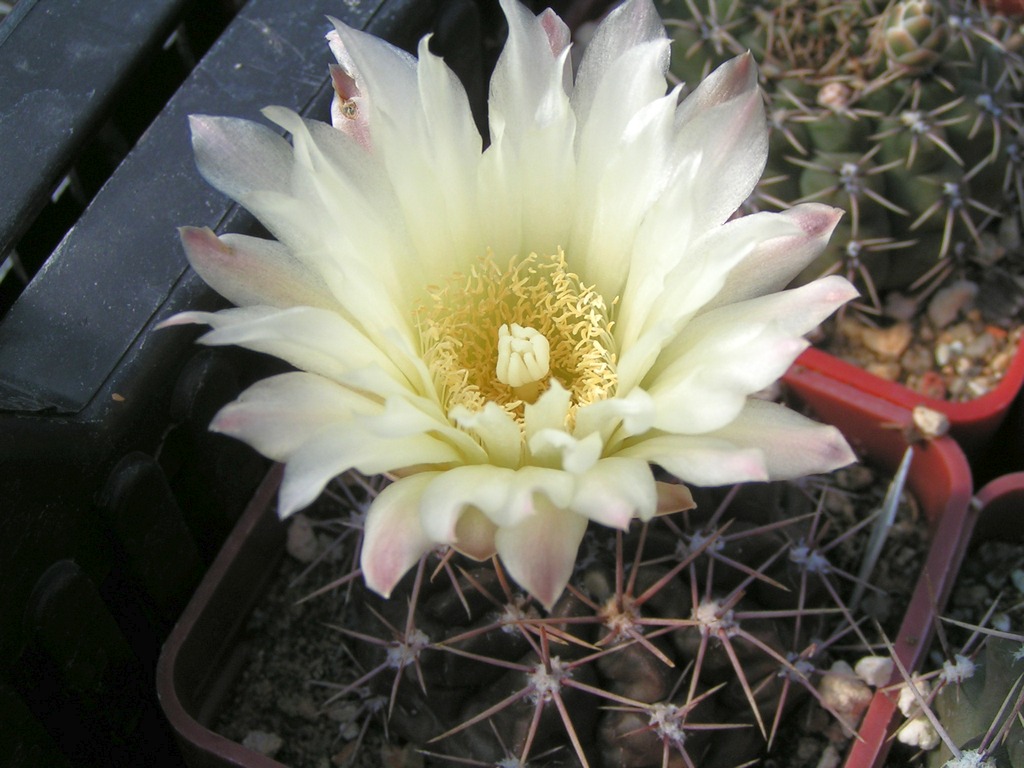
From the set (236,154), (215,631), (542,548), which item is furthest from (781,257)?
(215,631)

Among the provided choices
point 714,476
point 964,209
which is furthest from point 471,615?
point 964,209

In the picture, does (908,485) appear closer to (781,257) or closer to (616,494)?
(781,257)

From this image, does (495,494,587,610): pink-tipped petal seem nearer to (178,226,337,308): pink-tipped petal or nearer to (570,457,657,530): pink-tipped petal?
(570,457,657,530): pink-tipped petal

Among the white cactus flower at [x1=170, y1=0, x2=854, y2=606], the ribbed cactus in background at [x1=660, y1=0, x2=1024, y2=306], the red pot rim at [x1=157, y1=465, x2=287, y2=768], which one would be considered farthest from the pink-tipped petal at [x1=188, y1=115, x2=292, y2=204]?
the ribbed cactus in background at [x1=660, y1=0, x2=1024, y2=306]

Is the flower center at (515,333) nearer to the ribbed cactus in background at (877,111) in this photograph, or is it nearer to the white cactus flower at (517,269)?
the white cactus flower at (517,269)

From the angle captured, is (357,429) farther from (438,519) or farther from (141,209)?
(141,209)

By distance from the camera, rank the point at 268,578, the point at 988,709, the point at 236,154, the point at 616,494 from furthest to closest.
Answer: the point at 268,578
the point at 988,709
the point at 236,154
the point at 616,494
